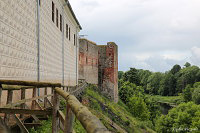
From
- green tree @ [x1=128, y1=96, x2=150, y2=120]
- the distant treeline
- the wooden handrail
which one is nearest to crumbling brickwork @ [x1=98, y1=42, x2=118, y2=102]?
green tree @ [x1=128, y1=96, x2=150, y2=120]

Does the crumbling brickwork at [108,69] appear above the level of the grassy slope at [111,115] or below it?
above

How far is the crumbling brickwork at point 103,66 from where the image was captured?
23.4 m

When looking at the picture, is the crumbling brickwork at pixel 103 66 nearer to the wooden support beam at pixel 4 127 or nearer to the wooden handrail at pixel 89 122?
the wooden support beam at pixel 4 127

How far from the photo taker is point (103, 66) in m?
25.3

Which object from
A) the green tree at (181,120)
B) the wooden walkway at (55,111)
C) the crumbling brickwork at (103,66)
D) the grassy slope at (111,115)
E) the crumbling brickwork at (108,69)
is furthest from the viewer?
the crumbling brickwork at (108,69)

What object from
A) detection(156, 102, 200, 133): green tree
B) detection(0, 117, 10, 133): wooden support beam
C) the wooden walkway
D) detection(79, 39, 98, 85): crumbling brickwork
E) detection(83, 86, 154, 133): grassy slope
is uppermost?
detection(79, 39, 98, 85): crumbling brickwork

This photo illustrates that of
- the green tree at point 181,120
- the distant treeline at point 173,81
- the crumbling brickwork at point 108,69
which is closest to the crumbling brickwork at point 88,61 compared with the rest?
the crumbling brickwork at point 108,69

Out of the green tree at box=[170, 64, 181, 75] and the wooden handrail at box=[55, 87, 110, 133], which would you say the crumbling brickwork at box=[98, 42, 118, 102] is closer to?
the wooden handrail at box=[55, 87, 110, 133]

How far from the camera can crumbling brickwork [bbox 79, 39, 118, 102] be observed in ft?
76.9

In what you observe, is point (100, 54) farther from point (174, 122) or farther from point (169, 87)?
point (169, 87)

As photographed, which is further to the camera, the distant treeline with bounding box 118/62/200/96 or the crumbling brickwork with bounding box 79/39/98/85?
the distant treeline with bounding box 118/62/200/96

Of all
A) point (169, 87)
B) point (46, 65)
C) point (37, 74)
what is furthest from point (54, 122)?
point (169, 87)

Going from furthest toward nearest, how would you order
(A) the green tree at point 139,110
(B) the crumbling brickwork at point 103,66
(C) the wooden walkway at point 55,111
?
(A) the green tree at point 139,110 → (B) the crumbling brickwork at point 103,66 → (C) the wooden walkway at point 55,111

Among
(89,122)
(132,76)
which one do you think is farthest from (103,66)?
(89,122)
